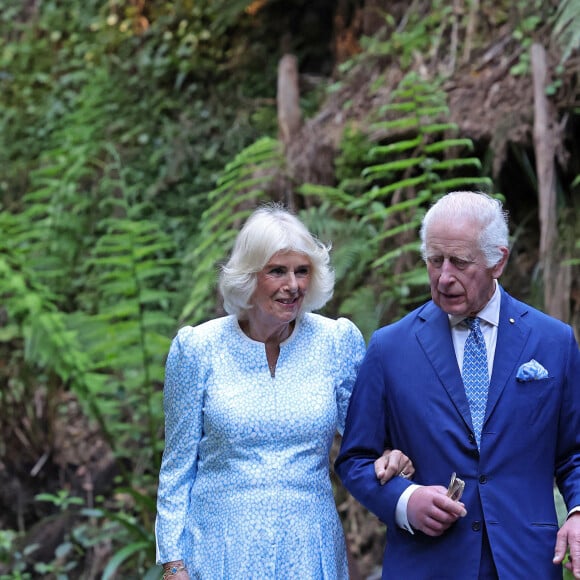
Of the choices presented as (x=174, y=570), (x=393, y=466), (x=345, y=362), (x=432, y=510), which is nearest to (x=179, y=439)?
(x=174, y=570)

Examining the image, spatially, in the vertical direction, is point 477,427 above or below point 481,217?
below

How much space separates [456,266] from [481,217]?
157 millimetres

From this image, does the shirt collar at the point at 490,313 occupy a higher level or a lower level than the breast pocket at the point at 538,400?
higher

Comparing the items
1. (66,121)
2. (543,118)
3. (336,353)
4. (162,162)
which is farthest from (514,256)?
(66,121)

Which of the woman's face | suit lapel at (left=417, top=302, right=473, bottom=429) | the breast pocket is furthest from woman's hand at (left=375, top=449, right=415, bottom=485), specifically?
the woman's face

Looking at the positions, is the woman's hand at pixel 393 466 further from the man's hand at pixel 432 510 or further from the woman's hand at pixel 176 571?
the woman's hand at pixel 176 571

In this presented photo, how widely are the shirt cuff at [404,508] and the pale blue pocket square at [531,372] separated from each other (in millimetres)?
421

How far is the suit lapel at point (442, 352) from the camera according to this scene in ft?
8.86

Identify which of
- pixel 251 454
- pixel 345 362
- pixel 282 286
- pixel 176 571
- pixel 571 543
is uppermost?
pixel 282 286

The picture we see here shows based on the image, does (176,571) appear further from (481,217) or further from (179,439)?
(481,217)

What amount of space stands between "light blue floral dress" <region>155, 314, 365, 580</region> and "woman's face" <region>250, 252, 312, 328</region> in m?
0.16

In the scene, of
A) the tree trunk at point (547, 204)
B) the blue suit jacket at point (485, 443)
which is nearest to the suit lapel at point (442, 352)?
the blue suit jacket at point (485, 443)

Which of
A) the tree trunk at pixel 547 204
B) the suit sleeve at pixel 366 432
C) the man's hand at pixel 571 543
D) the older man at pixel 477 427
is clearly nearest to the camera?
the man's hand at pixel 571 543

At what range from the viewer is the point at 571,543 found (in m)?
2.55
